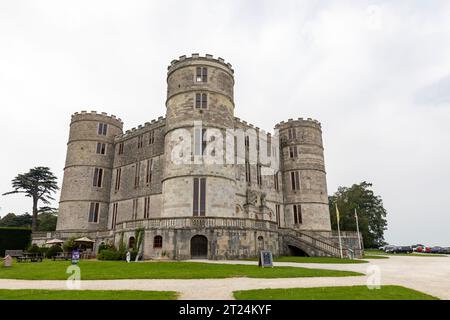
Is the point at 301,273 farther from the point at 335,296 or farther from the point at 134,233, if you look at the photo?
the point at 134,233

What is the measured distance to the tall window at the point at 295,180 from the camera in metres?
39.3

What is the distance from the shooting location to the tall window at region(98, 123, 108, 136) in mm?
40531

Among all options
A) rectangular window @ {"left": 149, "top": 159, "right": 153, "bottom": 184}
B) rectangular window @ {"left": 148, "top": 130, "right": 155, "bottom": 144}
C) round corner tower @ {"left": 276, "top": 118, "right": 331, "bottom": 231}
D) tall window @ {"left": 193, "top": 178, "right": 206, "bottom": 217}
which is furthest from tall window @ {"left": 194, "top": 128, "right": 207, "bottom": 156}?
round corner tower @ {"left": 276, "top": 118, "right": 331, "bottom": 231}

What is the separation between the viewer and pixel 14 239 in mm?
36000

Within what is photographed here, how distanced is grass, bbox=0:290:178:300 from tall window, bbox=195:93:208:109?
2070 centimetres

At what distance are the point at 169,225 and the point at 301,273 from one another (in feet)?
38.9

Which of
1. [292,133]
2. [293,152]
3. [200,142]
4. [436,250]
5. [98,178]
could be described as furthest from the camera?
[436,250]

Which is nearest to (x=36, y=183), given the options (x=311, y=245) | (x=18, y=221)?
(x=18, y=221)

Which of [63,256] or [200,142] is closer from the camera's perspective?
[200,142]

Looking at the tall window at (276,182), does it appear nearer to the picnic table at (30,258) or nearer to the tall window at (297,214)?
the tall window at (297,214)

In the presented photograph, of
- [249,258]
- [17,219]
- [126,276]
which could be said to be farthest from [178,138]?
[17,219]

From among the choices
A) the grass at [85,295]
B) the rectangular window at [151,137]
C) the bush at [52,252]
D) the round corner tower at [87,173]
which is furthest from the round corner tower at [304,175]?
the grass at [85,295]

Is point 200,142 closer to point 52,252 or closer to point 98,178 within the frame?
point 52,252

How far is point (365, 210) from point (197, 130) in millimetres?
42179
